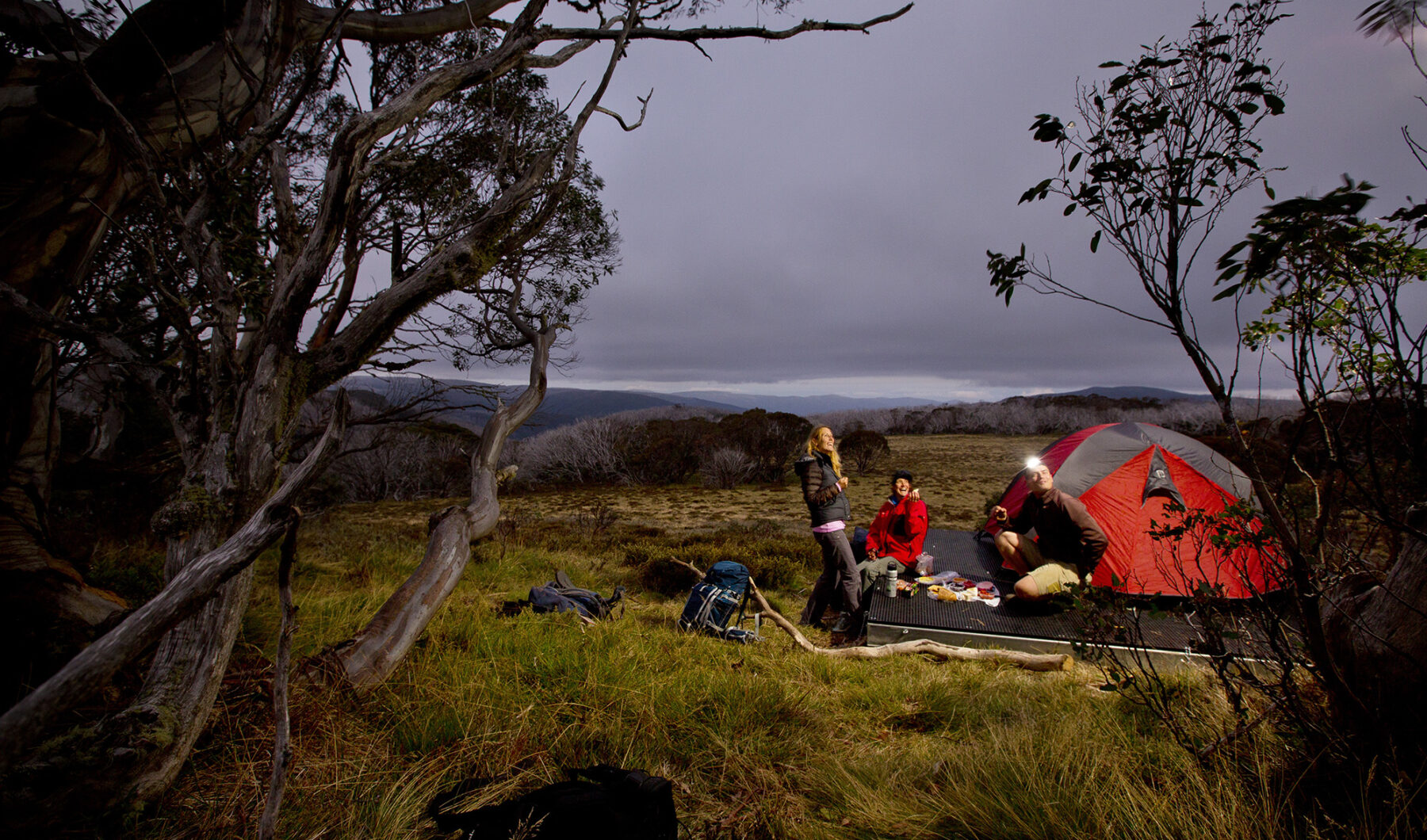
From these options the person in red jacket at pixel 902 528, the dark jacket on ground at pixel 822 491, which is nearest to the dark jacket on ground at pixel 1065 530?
the person in red jacket at pixel 902 528

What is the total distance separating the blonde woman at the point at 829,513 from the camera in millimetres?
4762

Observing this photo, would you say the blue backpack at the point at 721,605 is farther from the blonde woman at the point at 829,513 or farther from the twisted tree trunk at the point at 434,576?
the twisted tree trunk at the point at 434,576

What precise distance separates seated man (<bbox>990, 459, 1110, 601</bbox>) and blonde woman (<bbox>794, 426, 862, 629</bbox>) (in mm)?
1471

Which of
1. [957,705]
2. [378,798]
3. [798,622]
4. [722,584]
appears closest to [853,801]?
[957,705]

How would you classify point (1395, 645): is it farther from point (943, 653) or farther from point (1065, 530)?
point (1065, 530)

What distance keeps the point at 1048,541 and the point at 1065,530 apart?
7.8 inches

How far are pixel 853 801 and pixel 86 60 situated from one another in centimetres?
457

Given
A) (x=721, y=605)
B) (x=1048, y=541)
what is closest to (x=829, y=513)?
(x=721, y=605)

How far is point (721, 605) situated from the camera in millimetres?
4582

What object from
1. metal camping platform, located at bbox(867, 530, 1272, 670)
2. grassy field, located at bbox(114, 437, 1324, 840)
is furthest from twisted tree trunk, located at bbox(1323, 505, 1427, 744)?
metal camping platform, located at bbox(867, 530, 1272, 670)

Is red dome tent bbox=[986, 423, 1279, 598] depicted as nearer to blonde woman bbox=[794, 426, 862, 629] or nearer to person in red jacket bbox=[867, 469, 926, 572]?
person in red jacket bbox=[867, 469, 926, 572]

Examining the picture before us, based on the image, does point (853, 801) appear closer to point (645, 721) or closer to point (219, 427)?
point (645, 721)

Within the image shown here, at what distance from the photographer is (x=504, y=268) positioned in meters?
5.70

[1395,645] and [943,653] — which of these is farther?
[943,653]
